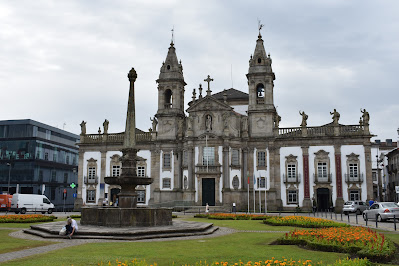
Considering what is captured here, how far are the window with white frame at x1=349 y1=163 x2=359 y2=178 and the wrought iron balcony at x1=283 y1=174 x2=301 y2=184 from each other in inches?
223

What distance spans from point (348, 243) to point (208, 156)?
3385 centimetres

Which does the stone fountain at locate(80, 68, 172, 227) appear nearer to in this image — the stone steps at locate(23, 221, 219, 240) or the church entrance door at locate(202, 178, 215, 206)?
the stone steps at locate(23, 221, 219, 240)

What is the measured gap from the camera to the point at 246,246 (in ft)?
45.3

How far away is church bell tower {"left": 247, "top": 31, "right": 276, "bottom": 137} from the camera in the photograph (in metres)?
46.9

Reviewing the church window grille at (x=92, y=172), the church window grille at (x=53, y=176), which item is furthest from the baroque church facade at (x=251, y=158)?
the church window grille at (x=53, y=176)

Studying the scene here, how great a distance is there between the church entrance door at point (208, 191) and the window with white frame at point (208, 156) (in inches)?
78.0

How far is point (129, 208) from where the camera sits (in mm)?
17969

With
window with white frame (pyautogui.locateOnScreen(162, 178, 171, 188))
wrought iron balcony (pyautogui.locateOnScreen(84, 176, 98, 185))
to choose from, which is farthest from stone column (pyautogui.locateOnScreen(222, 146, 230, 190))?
wrought iron balcony (pyautogui.locateOnScreen(84, 176, 98, 185))

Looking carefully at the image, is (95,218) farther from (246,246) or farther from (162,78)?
(162,78)

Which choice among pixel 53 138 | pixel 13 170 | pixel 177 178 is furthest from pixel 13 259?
pixel 53 138

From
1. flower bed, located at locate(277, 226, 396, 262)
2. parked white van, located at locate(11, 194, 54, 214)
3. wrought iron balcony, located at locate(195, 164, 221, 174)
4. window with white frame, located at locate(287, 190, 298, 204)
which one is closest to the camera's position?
flower bed, located at locate(277, 226, 396, 262)

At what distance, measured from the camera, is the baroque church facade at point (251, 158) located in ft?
146

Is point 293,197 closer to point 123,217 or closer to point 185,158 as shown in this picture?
point 185,158

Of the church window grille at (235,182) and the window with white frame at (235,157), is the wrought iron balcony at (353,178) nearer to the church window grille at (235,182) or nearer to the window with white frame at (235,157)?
the church window grille at (235,182)
